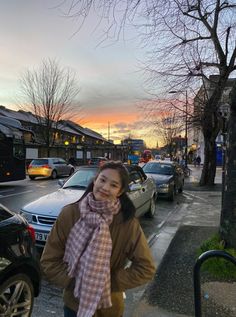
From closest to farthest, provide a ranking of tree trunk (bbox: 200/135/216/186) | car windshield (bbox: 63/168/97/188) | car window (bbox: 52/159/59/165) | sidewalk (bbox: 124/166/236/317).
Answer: sidewalk (bbox: 124/166/236/317) < car windshield (bbox: 63/168/97/188) < tree trunk (bbox: 200/135/216/186) < car window (bbox: 52/159/59/165)

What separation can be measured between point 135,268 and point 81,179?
6256 mm

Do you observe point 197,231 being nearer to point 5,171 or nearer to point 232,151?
point 232,151

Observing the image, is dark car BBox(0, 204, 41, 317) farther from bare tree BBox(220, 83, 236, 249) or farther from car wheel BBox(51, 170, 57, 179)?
car wheel BBox(51, 170, 57, 179)

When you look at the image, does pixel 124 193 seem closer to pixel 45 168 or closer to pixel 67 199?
pixel 67 199

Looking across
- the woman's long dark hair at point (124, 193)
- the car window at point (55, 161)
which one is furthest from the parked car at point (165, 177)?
the woman's long dark hair at point (124, 193)

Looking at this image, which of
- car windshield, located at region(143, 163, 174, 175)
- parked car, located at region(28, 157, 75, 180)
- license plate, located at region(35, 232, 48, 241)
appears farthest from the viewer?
parked car, located at region(28, 157, 75, 180)

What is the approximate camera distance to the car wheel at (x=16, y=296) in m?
3.47

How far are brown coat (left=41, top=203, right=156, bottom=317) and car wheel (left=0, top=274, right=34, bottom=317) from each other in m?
1.23

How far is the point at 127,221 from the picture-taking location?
2.47 metres

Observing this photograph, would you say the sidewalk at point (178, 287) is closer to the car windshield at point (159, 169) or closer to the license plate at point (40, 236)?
the license plate at point (40, 236)

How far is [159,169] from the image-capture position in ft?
56.6

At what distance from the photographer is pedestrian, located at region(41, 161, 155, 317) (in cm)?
234

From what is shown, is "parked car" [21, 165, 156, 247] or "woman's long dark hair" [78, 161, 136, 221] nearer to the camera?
→ "woman's long dark hair" [78, 161, 136, 221]

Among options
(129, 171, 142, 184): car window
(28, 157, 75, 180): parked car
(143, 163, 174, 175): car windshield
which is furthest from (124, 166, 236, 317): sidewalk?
(28, 157, 75, 180): parked car
